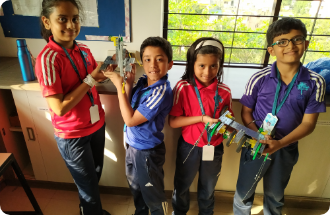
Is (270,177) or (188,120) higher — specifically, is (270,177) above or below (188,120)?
below

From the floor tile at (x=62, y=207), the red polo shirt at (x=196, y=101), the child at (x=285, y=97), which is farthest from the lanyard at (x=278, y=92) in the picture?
the floor tile at (x=62, y=207)

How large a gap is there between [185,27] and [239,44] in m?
0.55

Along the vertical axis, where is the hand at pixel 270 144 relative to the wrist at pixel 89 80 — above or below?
below

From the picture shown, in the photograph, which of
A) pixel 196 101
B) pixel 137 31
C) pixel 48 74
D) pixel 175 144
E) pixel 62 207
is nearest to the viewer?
pixel 48 74

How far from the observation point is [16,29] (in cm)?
194

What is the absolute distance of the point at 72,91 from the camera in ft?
3.57

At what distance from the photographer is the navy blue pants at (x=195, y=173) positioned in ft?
4.31


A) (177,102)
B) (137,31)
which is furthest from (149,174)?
(137,31)

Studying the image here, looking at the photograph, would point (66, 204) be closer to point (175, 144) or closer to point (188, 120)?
point (175, 144)

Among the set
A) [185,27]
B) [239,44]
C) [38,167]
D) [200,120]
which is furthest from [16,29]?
[239,44]

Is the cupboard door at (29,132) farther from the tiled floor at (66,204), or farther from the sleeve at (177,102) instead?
the sleeve at (177,102)

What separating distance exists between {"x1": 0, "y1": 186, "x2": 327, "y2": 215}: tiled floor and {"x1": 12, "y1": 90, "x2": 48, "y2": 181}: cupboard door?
17cm

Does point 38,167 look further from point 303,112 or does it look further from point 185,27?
point 303,112

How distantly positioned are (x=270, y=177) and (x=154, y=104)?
88 cm
